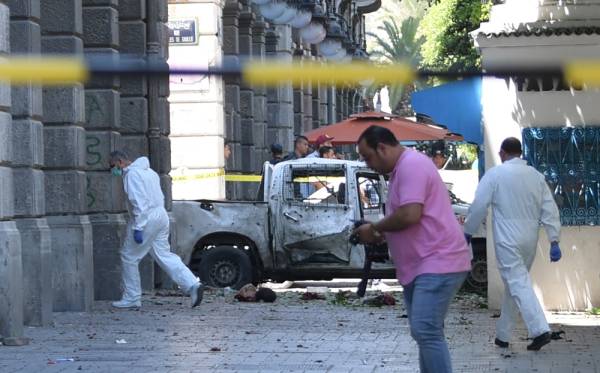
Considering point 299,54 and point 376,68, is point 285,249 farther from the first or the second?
point 299,54

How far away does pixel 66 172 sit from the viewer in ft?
58.2

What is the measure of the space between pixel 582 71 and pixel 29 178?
10.1 meters

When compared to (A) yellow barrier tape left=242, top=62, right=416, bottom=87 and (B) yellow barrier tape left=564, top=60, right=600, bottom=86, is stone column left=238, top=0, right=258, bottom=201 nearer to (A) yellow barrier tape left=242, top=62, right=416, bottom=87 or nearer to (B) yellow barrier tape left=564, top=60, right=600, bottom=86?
(A) yellow barrier tape left=242, top=62, right=416, bottom=87

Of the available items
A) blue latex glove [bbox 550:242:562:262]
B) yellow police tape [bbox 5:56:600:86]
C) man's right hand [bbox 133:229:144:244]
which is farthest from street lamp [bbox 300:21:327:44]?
yellow police tape [bbox 5:56:600:86]

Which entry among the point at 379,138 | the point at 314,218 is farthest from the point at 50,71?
the point at 314,218

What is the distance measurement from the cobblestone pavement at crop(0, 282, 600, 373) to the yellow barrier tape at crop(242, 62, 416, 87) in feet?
17.9

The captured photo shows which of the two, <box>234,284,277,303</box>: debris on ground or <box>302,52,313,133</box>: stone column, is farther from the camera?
<box>302,52,313,133</box>: stone column

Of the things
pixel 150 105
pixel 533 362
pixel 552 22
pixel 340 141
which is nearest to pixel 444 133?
pixel 340 141

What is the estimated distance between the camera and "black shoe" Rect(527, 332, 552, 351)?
1313 cm

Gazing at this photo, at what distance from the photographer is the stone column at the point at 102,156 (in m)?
19.5

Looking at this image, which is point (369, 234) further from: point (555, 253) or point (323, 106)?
point (323, 106)

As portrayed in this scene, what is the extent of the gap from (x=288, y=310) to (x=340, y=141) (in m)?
9.34

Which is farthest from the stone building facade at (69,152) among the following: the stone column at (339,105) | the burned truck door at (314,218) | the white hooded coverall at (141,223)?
the stone column at (339,105)

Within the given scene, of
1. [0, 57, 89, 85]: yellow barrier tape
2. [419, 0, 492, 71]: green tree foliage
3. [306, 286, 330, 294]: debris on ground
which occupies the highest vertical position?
[419, 0, 492, 71]: green tree foliage
